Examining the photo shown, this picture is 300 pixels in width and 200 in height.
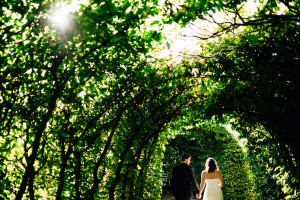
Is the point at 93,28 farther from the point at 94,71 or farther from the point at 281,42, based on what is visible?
the point at 281,42

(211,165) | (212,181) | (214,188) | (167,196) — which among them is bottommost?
(167,196)

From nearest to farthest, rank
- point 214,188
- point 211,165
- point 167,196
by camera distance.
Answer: point 211,165 → point 214,188 → point 167,196

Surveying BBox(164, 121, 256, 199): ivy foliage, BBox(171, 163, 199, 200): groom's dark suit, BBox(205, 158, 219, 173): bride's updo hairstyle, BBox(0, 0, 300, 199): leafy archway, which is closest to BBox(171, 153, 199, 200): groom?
BBox(171, 163, 199, 200): groom's dark suit

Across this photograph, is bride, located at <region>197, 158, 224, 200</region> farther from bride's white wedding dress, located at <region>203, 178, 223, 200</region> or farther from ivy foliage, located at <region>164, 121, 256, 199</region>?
ivy foliage, located at <region>164, 121, 256, 199</region>

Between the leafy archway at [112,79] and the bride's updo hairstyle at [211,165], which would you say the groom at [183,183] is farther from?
the bride's updo hairstyle at [211,165]

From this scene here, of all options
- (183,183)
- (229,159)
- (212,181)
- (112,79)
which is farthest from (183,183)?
(229,159)

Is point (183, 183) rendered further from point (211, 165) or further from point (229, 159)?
point (229, 159)

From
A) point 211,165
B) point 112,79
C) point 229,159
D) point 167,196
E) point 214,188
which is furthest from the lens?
point 167,196

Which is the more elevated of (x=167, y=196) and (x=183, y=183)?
(x=183, y=183)

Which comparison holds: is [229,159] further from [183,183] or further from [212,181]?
[183,183]

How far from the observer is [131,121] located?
5.50 metres

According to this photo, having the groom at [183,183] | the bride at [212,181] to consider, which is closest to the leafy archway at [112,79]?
the bride at [212,181]

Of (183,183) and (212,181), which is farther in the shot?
(212,181)

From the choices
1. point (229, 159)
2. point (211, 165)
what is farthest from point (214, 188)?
point (229, 159)
